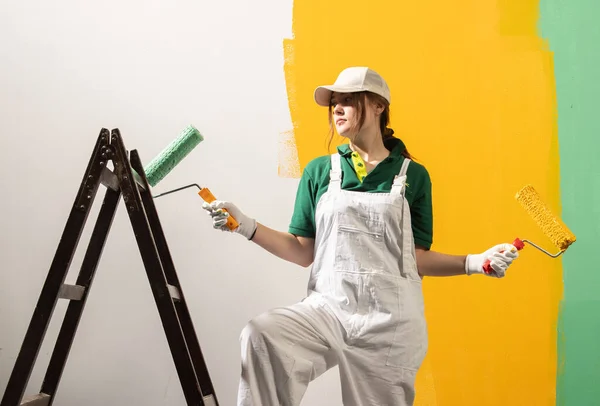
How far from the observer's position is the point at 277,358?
1364 millimetres

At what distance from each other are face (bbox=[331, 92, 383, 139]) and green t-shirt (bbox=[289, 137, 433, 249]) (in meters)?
0.06

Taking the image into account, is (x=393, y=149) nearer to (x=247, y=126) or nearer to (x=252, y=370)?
(x=247, y=126)

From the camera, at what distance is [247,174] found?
6.85ft

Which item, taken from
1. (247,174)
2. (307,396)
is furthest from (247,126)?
(307,396)

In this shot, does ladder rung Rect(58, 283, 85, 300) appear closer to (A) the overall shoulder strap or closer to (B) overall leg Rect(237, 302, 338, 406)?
(B) overall leg Rect(237, 302, 338, 406)

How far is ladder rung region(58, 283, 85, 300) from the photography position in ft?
4.35

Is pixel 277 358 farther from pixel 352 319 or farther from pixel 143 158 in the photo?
pixel 143 158

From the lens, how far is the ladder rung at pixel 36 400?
4.41ft

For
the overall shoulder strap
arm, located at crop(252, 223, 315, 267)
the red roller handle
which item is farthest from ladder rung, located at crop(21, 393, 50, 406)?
the red roller handle

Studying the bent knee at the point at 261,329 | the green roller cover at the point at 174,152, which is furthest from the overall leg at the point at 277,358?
the green roller cover at the point at 174,152

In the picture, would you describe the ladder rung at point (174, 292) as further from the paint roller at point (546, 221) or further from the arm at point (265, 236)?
the paint roller at point (546, 221)

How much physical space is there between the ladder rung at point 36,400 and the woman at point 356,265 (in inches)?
17.4

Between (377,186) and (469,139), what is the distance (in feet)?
1.99

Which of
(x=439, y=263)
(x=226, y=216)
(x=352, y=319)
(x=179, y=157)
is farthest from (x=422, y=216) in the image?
(x=179, y=157)
